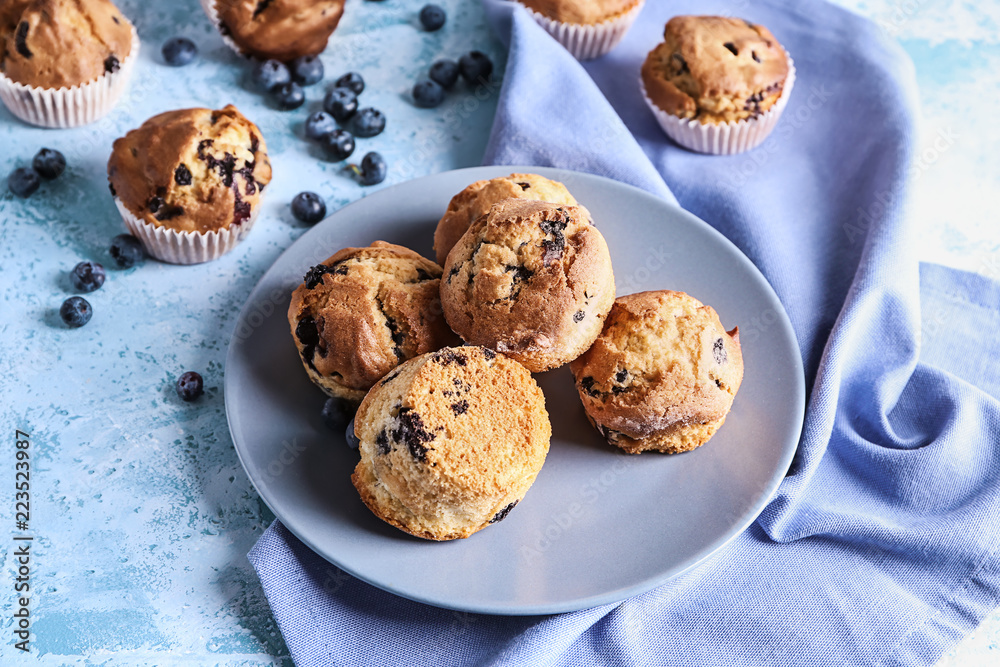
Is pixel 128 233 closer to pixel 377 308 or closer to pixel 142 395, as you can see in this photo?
pixel 142 395

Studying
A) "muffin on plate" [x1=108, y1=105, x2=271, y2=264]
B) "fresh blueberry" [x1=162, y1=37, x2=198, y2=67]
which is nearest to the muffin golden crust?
"muffin on plate" [x1=108, y1=105, x2=271, y2=264]

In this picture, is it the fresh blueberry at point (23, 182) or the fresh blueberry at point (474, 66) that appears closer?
the fresh blueberry at point (23, 182)

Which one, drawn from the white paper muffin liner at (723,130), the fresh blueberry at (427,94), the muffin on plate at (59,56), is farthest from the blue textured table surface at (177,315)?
the white paper muffin liner at (723,130)

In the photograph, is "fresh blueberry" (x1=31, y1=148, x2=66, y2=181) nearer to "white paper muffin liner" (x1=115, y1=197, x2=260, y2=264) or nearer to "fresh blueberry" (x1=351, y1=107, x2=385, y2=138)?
Answer: "white paper muffin liner" (x1=115, y1=197, x2=260, y2=264)

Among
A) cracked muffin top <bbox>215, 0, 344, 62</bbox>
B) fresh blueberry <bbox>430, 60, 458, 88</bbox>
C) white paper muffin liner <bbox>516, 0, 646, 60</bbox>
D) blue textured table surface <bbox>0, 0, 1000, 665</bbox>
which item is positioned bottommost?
blue textured table surface <bbox>0, 0, 1000, 665</bbox>

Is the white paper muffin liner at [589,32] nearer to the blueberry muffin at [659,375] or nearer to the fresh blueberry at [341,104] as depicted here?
→ the fresh blueberry at [341,104]

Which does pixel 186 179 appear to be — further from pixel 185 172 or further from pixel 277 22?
pixel 277 22

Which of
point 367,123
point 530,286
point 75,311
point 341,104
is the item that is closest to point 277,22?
point 341,104
